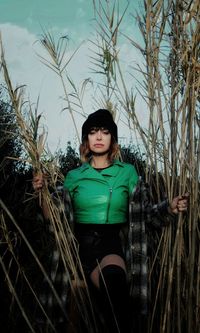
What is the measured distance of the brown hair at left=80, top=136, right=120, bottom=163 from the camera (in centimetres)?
222

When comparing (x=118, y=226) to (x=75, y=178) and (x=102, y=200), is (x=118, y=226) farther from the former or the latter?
(x=75, y=178)

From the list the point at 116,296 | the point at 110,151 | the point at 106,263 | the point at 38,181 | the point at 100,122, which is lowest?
the point at 116,296

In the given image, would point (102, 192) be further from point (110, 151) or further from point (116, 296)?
point (116, 296)

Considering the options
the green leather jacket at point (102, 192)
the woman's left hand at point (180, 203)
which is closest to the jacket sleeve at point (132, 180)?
the green leather jacket at point (102, 192)

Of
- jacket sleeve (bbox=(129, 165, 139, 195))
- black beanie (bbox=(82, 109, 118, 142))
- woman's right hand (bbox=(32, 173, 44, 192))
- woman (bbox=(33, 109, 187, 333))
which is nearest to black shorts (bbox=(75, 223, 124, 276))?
woman (bbox=(33, 109, 187, 333))

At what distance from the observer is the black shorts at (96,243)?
6.55 ft

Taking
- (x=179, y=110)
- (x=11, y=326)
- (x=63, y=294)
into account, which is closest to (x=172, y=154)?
(x=179, y=110)

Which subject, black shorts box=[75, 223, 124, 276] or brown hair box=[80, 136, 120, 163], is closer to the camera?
black shorts box=[75, 223, 124, 276]

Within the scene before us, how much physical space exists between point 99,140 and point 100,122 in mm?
79

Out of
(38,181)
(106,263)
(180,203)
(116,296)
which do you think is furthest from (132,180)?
(38,181)

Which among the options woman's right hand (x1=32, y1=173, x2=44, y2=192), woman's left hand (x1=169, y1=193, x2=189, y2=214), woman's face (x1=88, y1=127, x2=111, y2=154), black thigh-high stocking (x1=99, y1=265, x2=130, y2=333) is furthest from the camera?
woman's face (x1=88, y1=127, x2=111, y2=154)

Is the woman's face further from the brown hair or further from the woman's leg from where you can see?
the woman's leg

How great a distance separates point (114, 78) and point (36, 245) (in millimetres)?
2417

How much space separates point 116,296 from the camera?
1.89 meters
